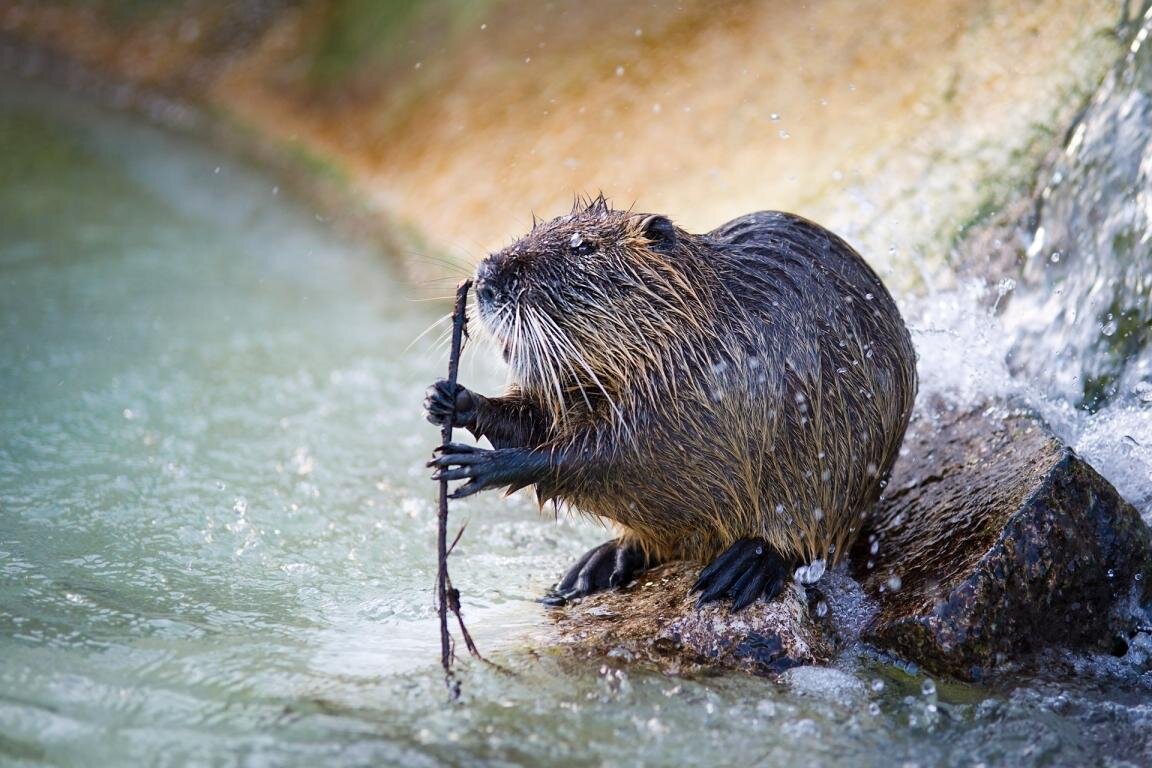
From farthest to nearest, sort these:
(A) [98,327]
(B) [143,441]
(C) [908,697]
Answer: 1. (A) [98,327]
2. (B) [143,441]
3. (C) [908,697]

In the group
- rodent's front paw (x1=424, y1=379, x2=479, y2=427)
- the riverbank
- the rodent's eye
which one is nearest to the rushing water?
rodent's front paw (x1=424, y1=379, x2=479, y2=427)

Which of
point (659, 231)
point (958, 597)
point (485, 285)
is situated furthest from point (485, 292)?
point (958, 597)

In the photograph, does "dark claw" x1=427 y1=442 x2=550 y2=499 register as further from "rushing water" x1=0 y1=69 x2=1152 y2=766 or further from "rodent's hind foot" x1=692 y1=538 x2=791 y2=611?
"rodent's hind foot" x1=692 y1=538 x2=791 y2=611

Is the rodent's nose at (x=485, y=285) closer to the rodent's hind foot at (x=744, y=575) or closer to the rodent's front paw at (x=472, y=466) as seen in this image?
the rodent's front paw at (x=472, y=466)

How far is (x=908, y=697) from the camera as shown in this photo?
2742 millimetres

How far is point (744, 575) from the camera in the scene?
3.05 meters

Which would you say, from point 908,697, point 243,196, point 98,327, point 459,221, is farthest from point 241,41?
point 908,697

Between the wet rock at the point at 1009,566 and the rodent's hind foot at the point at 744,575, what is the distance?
0.24 metres

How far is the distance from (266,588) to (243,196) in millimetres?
4830

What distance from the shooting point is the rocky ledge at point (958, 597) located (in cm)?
289

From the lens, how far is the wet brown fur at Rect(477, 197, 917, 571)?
2996 mm

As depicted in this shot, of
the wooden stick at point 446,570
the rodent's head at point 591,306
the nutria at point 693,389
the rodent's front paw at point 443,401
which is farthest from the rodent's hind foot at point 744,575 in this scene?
the rodent's front paw at point 443,401

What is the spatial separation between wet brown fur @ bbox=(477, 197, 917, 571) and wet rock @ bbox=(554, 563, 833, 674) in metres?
0.19

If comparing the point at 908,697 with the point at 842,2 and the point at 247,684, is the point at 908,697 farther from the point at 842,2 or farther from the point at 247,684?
the point at 842,2
